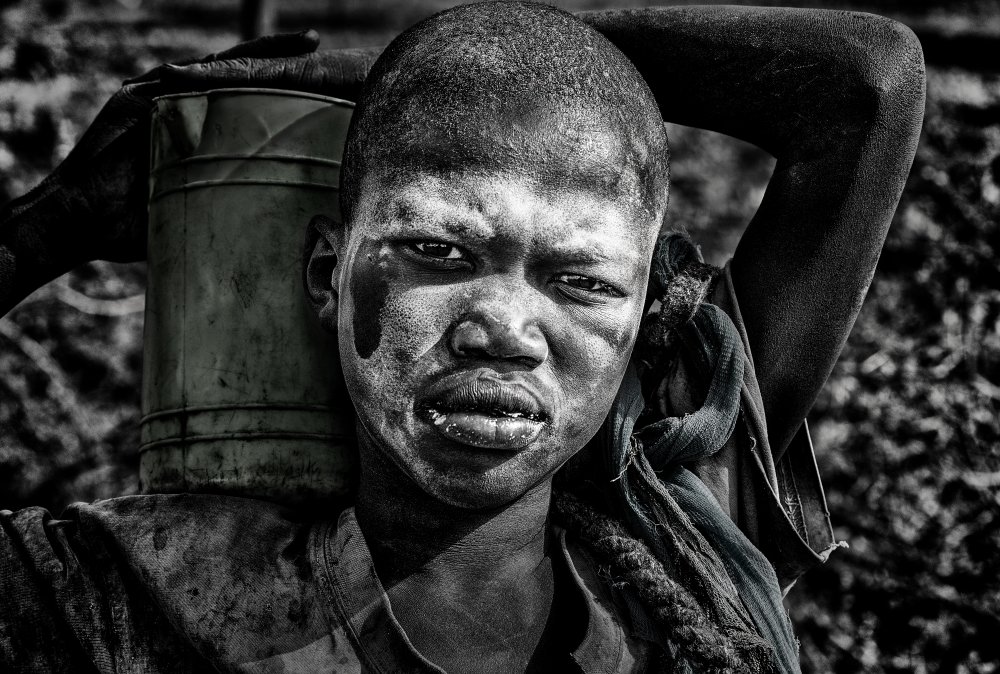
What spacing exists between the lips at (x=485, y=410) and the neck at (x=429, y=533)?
23 centimetres

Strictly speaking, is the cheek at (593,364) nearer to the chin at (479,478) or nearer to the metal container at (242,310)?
the chin at (479,478)

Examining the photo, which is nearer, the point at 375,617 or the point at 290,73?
the point at 375,617

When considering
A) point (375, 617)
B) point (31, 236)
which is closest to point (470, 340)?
point (375, 617)

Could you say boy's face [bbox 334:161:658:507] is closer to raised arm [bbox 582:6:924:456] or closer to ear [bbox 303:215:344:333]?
ear [bbox 303:215:344:333]

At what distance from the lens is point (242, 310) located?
226 cm

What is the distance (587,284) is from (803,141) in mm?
664

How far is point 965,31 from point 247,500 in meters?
4.96

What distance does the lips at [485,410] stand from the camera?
1833mm

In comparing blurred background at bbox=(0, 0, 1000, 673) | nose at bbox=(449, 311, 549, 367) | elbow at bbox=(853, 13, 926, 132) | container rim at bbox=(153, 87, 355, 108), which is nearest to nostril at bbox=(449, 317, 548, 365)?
nose at bbox=(449, 311, 549, 367)

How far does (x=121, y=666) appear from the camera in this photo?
198 cm

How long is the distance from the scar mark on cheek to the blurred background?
10.5 ft

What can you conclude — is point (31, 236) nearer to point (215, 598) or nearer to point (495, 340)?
point (215, 598)

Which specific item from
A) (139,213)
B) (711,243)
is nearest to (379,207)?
(139,213)

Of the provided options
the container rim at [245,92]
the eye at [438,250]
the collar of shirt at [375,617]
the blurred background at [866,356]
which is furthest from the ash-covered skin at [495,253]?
the blurred background at [866,356]
